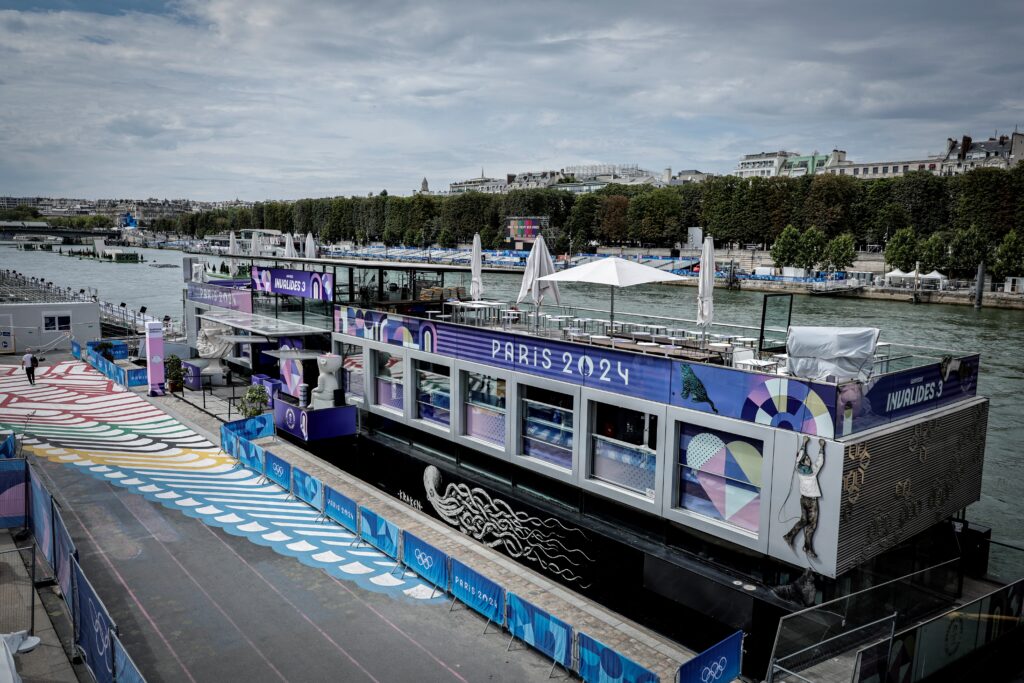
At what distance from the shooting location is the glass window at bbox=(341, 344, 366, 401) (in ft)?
59.7

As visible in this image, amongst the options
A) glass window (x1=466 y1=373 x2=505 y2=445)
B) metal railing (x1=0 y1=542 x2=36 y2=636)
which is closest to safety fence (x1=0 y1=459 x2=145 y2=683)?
metal railing (x1=0 y1=542 x2=36 y2=636)

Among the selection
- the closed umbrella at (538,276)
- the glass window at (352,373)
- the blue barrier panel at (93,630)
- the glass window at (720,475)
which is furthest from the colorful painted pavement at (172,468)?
the closed umbrella at (538,276)

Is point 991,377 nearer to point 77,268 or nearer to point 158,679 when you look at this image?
point 158,679

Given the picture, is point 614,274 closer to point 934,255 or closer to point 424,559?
point 424,559

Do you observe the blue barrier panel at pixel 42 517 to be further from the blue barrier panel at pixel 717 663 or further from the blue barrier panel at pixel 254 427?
the blue barrier panel at pixel 717 663

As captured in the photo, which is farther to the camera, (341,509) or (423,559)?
(341,509)

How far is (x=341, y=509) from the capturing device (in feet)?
48.1

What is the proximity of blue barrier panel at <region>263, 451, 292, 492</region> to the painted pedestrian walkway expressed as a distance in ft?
0.85

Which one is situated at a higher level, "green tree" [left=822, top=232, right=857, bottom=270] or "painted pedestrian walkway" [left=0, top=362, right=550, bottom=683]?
"green tree" [left=822, top=232, right=857, bottom=270]

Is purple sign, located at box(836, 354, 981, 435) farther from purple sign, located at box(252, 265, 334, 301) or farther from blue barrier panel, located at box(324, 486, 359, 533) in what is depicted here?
purple sign, located at box(252, 265, 334, 301)

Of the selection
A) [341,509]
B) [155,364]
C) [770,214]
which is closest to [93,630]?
[341,509]

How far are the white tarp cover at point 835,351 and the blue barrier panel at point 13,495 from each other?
45.8ft

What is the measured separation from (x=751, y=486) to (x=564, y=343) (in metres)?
3.84

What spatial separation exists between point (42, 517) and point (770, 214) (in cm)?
10542
